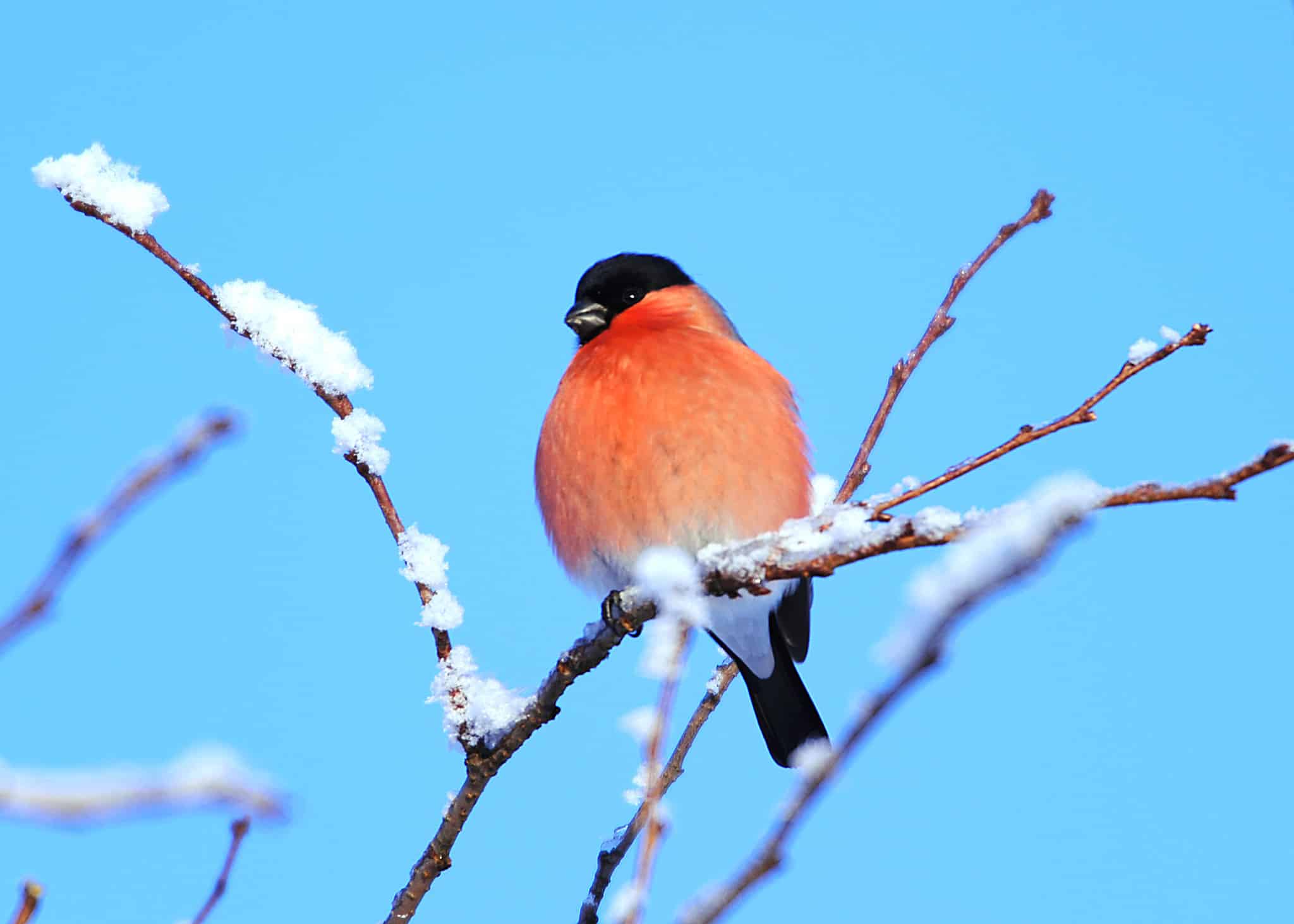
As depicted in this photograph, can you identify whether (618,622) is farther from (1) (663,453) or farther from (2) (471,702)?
(1) (663,453)

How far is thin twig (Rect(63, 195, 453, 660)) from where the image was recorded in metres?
1.78

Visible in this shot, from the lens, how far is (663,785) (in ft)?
6.90

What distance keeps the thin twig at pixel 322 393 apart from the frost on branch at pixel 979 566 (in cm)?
150

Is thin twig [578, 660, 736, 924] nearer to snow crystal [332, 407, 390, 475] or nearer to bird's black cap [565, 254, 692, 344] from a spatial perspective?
snow crystal [332, 407, 390, 475]

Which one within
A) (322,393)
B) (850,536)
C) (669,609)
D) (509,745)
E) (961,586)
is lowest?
(961,586)

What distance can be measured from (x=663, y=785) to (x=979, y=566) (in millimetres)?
1643

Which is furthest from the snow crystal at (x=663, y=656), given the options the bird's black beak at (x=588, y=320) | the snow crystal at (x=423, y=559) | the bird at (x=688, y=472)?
the bird's black beak at (x=588, y=320)

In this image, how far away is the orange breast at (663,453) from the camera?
9.31ft

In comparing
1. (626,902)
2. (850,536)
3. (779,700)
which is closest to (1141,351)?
(850,536)

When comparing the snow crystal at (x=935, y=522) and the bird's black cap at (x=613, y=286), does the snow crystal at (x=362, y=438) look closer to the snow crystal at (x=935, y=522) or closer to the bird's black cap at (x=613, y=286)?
the snow crystal at (x=935, y=522)

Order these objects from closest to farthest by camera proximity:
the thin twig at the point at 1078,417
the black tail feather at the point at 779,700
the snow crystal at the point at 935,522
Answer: the snow crystal at the point at 935,522
the thin twig at the point at 1078,417
the black tail feather at the point at 779,700

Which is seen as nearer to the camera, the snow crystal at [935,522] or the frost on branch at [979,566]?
the frost on branch at [979,566]

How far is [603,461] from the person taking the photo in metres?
2.94

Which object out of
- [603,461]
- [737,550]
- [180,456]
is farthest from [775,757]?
[180,456]
